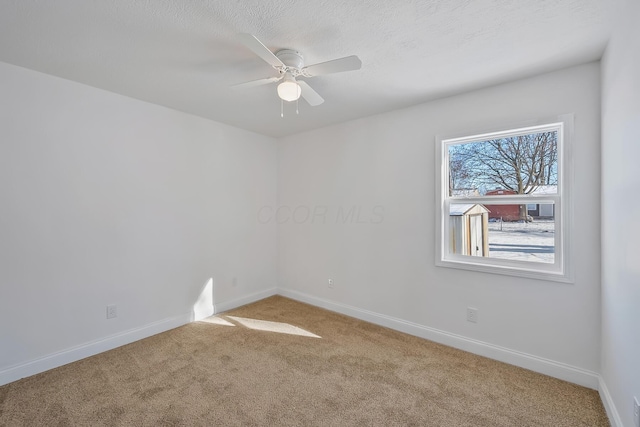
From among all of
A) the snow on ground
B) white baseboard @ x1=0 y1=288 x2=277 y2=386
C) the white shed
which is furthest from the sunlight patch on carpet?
the snow on ground

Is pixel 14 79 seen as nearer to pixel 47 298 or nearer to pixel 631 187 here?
pixel 47 298

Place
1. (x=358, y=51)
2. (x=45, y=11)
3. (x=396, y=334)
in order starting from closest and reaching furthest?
(x=45, y=11) → (x=358, y=51) → (x=396, y=334)

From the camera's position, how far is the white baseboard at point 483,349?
2.13 meters

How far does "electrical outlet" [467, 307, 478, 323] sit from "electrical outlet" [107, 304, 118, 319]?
3379 mm

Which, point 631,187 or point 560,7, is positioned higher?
point 560,7

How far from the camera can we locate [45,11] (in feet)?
5.12

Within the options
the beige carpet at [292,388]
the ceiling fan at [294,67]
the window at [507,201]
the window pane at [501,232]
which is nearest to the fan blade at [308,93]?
the ceiling fan at [294,67]

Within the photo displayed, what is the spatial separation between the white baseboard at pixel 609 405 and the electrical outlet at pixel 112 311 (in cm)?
385

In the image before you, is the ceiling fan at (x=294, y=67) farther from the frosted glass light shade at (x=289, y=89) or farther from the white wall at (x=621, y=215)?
the white wall at (x=621, y=215)

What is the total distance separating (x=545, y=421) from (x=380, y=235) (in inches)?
77.2

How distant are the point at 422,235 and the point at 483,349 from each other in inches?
45.5

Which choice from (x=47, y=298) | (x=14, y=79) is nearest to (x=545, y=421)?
(x=47, y=298)

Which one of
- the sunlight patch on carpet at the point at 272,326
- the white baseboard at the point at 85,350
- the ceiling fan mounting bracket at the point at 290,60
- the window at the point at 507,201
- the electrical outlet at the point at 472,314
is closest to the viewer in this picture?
the ceiling fan mounting bracket at the point at 290,60

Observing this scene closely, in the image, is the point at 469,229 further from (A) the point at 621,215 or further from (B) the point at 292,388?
(B) the point at 292,388
